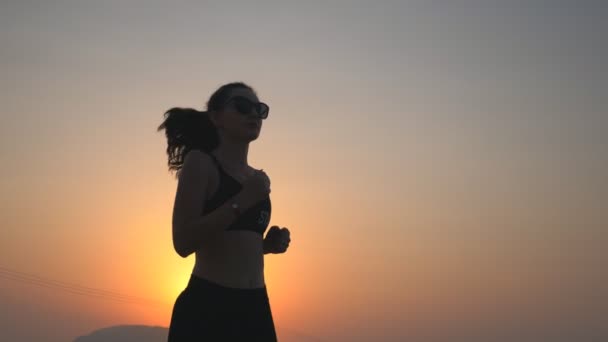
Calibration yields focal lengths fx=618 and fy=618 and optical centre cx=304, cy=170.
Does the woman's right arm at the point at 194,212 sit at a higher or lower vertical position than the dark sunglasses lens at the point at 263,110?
lower

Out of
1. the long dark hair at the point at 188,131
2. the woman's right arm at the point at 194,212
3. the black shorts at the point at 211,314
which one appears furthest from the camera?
the long dark hair at the point at 188,131

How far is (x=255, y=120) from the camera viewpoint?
4.91 m

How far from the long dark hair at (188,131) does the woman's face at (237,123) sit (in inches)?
2.5

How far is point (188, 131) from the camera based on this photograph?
4.84 m

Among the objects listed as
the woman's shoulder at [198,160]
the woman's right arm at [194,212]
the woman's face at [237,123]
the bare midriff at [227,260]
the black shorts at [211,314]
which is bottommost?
the black shorts at [211,314]

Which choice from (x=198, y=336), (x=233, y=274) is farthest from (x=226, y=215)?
(x=198, y=336)

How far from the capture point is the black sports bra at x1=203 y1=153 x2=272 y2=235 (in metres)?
4.39

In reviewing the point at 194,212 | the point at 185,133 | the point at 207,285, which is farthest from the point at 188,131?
the point at 207,285

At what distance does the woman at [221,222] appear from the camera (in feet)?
13.7

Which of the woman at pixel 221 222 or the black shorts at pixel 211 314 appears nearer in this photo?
the woman at pixel 221 222

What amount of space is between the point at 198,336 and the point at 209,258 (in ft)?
1.79

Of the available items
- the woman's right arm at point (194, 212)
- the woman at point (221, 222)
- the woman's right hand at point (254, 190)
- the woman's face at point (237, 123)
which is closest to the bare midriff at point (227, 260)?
the woman at point (221, 222)

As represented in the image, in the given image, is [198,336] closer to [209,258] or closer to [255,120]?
[209,258]

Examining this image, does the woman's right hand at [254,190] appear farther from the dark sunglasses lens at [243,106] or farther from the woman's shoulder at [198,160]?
the dark sunglasses lens at [243,106]
